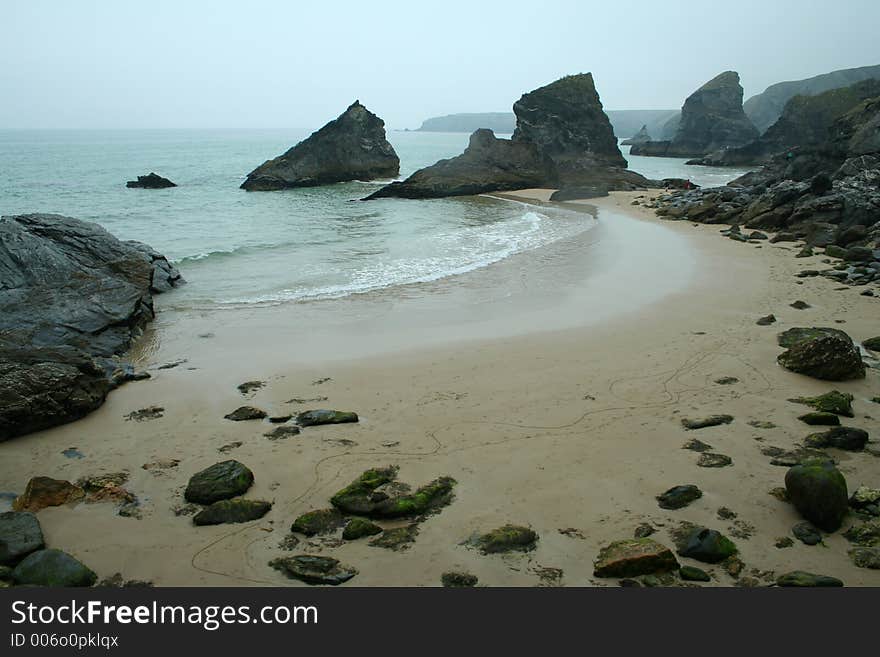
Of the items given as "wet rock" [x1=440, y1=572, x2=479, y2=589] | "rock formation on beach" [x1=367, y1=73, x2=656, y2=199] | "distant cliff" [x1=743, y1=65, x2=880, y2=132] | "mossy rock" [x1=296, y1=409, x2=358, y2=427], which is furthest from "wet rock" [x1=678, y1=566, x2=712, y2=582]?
"distant cliff" [x1=743, y1=65, x2=880, y2=132]

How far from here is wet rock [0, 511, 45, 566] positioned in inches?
179

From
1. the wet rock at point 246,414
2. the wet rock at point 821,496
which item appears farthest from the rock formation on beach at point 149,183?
the wet rock at point 821,496

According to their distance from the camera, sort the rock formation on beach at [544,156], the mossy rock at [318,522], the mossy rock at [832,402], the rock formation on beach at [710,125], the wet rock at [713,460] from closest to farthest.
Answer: the mossy rock at [318,522], the wet rock at [713,460], the mossy rock at [832,402], the rock formation on beach at [544,156], the rock formation on beach at [710,125]

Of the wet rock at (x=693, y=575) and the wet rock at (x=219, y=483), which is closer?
the wet rock at (x=693, y=575)

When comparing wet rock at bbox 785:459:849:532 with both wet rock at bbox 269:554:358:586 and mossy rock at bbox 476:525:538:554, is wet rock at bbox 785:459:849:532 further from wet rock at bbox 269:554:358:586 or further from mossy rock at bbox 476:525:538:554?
wet rock at bbox 269:554:358:586

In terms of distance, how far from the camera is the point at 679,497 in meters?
5.30

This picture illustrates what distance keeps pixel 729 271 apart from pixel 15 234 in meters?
17.2

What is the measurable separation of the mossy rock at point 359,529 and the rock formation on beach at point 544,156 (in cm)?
3778

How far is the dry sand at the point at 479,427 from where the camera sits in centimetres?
470

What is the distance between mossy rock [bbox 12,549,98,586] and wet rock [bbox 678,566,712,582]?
4.36 metres

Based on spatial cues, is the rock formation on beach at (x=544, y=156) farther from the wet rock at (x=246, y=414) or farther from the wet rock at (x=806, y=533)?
the wet rock at (x=806, y=533)

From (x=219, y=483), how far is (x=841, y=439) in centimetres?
644

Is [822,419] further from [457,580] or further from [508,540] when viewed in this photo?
[457,580]

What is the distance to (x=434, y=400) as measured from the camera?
780 centimetres
